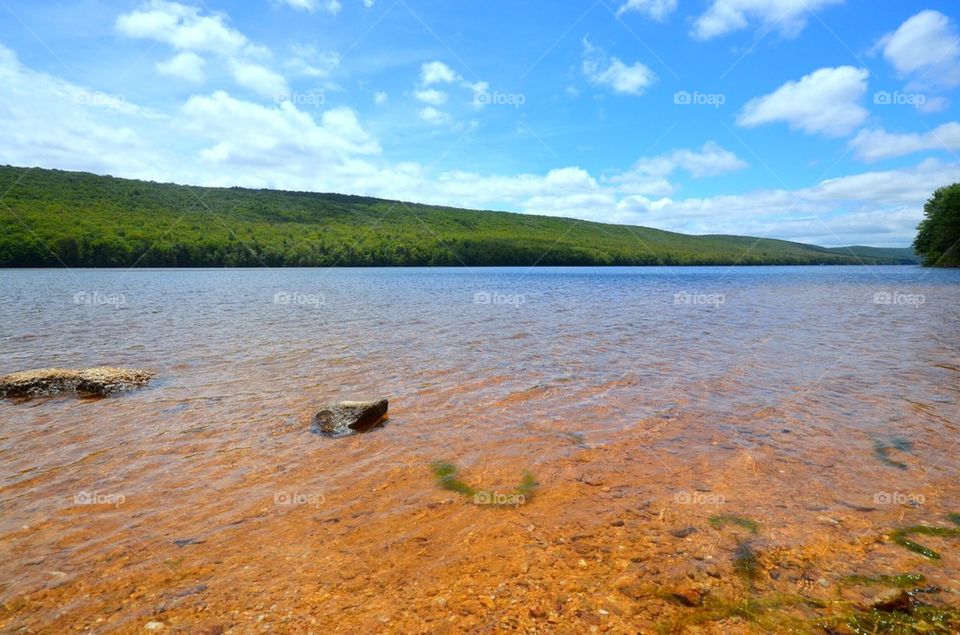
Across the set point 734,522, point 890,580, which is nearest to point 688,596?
point 734,522

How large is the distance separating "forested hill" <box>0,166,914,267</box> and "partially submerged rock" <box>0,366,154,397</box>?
386ft

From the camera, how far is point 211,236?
441 feet

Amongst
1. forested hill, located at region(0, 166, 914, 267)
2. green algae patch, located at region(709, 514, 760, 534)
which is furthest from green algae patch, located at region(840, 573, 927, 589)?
forested hill, located at region(0, 166, 914, 267)

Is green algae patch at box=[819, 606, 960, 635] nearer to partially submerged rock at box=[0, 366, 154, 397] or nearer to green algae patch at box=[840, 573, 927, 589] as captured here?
green algae patch at box=[840, 573, 927, 589]

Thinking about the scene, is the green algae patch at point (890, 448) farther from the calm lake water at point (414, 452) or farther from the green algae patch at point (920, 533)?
the green algae patch at point (920, 533)

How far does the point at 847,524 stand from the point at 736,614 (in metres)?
2.42

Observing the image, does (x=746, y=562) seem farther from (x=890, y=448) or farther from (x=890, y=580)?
(x=890, y=448)

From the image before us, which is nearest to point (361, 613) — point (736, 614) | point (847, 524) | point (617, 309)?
point (736, 614)

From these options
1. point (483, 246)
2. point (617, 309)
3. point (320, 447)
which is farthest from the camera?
point (483, 246)

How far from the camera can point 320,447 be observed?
8.23m

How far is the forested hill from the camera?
107 metres

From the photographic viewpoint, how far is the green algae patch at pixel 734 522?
5.55 metres

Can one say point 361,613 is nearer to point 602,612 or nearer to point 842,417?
point 602,612

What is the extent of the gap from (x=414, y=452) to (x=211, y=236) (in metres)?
148
